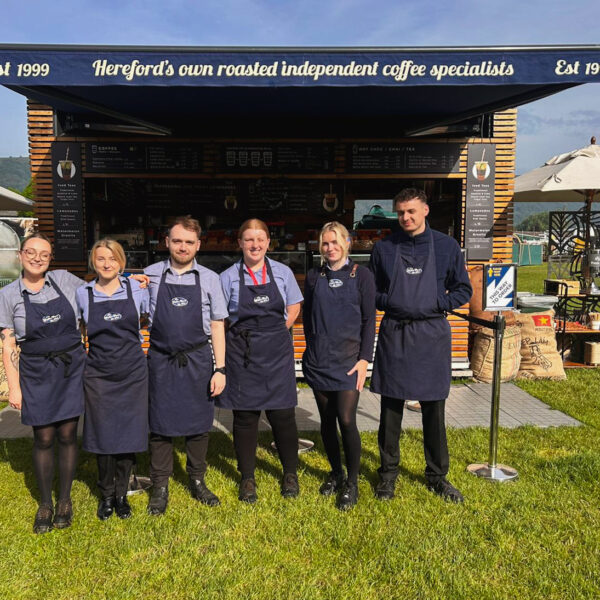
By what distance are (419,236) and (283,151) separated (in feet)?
14.1

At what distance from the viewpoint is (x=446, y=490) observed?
10.4 feet

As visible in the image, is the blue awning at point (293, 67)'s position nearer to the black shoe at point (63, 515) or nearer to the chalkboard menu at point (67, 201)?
the chalkboard menu at point (67, 201)

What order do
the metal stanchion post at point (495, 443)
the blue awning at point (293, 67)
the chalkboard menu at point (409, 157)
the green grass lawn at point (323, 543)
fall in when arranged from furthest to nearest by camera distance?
the chalkboard menu at point (409, 157), the blue awning at point (293, 67), the metal stanchion post at point (495, 443), the green grass lawn at point (323, 543)

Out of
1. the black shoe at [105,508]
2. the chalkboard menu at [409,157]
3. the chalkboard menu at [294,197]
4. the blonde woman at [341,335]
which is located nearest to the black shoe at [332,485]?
the blonde woman at [341,335]

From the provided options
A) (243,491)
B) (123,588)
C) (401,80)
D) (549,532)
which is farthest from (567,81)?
(123,588)

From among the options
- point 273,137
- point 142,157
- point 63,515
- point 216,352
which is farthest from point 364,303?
point 142,157

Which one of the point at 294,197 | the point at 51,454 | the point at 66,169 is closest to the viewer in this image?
the point at 51,454

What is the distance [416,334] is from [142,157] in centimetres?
503

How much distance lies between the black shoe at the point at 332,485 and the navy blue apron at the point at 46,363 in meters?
1.58

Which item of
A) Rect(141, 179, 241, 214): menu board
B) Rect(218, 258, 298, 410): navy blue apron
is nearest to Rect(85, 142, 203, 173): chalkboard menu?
Rect(141, 179, 241, 214): menu board

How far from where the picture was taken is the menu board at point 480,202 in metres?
6.85

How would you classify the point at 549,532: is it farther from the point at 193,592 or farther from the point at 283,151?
the point at 283,151

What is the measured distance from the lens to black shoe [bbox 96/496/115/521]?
297cm

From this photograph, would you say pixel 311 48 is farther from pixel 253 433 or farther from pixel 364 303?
pixel 253 433
